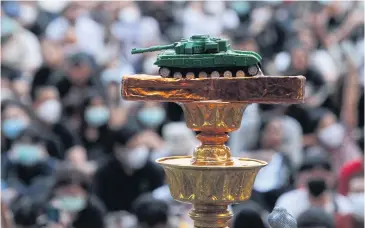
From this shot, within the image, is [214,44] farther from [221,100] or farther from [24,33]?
[24,33]

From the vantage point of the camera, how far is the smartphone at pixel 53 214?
829cm

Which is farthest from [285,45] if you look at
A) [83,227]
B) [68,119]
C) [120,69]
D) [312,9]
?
[83,227]

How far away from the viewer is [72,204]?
27.7 feet

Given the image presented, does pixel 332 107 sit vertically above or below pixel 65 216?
above

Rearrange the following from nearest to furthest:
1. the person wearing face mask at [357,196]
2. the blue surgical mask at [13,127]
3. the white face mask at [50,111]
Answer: the person wearing face mask at [357,196], the blue surgical mask at [13,127], the white face mask at [50,111]

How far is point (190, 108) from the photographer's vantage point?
361 cm

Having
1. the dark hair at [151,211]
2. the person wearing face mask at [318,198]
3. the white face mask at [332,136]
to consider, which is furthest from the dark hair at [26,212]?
the white face mask at [332,136]

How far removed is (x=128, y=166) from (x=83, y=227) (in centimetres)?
118

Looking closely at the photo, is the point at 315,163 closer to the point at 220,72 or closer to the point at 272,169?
the point at 272,169

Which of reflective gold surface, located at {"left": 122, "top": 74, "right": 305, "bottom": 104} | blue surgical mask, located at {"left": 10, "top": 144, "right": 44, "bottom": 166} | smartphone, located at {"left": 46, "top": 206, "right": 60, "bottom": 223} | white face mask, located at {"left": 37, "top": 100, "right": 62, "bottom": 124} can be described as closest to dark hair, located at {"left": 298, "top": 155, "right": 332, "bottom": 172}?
smartphone, located at {"left": 46, "top": 206, "right": 60, "bottom": 223}

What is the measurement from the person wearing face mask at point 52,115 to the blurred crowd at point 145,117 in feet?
0.04

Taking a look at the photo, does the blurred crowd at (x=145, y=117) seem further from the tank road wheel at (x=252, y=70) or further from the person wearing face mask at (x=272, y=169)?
the tank road wheel at (x=252, y=70)

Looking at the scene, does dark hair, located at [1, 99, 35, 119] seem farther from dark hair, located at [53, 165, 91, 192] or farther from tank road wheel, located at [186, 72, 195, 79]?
tank road wheel, located at [186, 72, 195, 79]

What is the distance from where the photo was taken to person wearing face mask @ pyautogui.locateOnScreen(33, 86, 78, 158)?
9820 millimetres
